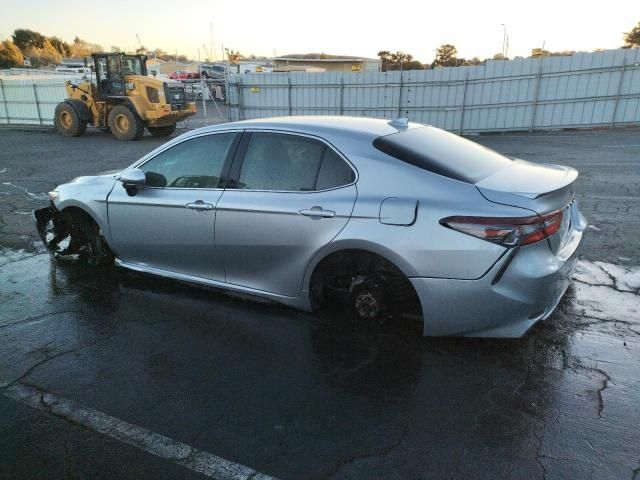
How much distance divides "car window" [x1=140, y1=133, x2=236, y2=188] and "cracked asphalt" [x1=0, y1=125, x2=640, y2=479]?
1.02 m

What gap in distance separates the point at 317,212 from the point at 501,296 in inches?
51.7

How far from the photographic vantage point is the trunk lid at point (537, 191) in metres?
3.03

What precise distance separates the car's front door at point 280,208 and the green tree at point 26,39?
97.9 metres

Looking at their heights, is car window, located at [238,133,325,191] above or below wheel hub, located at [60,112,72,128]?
above

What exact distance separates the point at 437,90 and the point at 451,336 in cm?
1572

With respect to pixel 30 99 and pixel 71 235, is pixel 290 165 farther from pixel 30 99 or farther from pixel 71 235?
pixel 30 99

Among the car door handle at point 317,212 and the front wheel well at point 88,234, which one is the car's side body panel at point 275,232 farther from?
the front wheel well at point 88,234

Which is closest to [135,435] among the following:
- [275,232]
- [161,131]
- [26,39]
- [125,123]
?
[275,232]

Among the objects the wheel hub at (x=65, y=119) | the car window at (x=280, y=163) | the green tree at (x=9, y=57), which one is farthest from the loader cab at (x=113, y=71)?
the green tree at (x=9, y=57)

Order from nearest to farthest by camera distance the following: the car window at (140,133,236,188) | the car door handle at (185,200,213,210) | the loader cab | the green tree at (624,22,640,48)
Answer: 1. the car door handle at (185,200,213,210)
2. the car window at (140,133,236,188)
3. the loader cab
4. the green tree at (624,22,640,48)

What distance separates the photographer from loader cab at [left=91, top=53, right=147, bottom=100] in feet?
55.6

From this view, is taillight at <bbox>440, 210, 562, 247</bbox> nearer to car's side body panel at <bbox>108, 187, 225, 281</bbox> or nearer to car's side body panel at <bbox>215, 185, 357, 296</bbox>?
car's side body panel at <bbox>215, 185, 357, 296</bbox>

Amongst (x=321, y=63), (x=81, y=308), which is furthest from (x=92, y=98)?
(x=321, y=63)

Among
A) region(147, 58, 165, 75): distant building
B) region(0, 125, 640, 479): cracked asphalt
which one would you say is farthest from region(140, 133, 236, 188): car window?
region(147, 58, 165, 75): distant building
